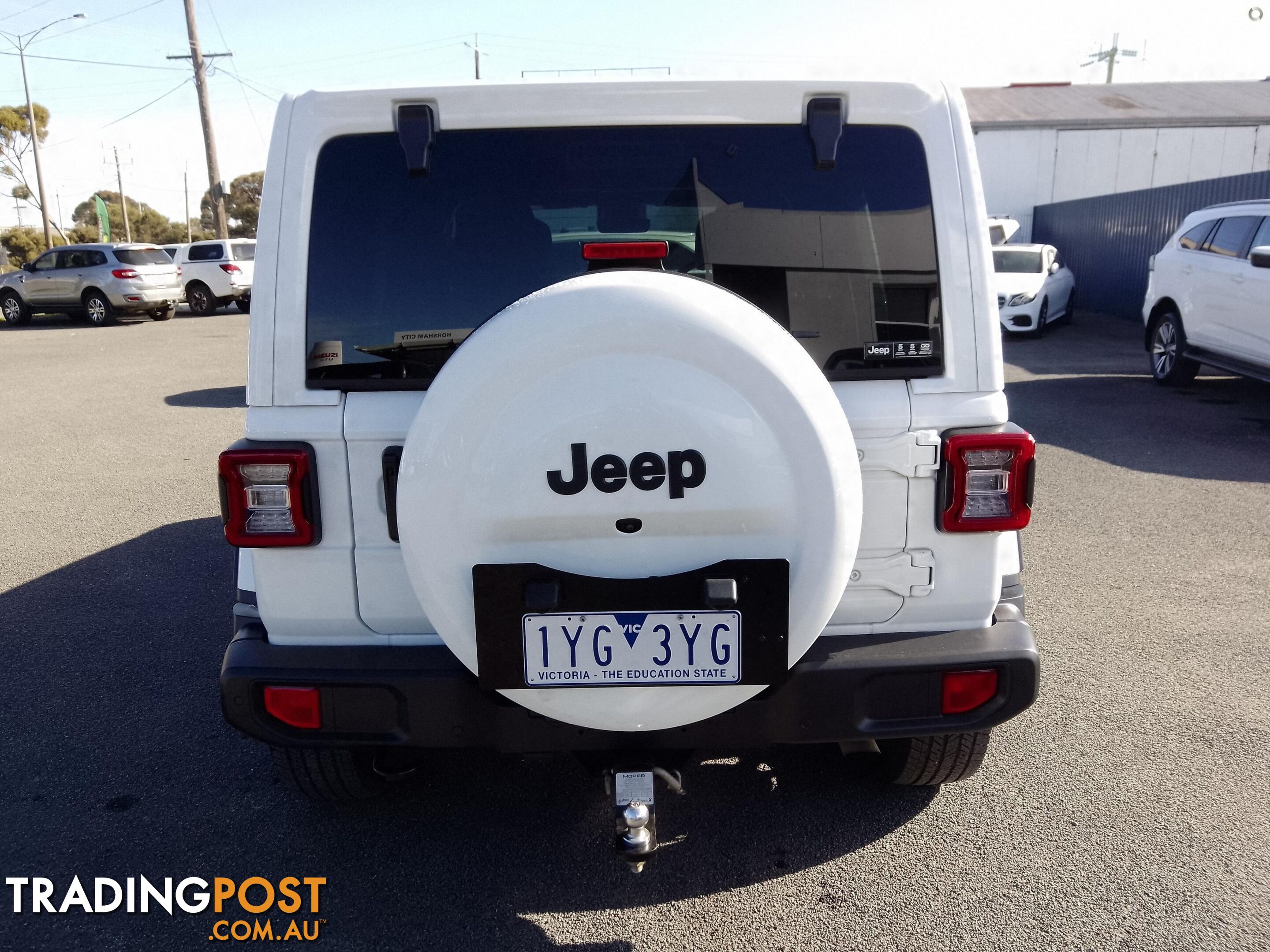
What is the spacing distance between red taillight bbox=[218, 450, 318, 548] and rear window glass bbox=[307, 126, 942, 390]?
0.21 meters

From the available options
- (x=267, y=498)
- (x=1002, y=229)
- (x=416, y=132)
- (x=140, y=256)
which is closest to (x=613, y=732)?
(x=267, y=498)

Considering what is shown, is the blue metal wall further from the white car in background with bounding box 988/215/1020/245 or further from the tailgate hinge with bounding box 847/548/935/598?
the tailgate hinge with bounding box 847/548/935/598

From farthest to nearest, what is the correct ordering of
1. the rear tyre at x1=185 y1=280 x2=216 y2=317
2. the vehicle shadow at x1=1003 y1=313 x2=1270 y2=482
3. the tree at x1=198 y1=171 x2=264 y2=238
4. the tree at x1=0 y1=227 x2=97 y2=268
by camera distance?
the tree at x1=198 y1=171 x2=264 y2=238 → the tree at x1=0 y1=227 x2=97 y2=268 → the rear tyre at x1=185 y1=280 x2=216 y2=317 → the vehicle shadow at x1=1003 y1=313 x2=1270 y2=482

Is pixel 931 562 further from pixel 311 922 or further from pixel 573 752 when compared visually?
pixel 311 922

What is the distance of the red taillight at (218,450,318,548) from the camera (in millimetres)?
2238

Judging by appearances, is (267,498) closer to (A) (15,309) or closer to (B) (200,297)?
(B) (200,297)

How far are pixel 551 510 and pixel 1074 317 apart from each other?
19.4m

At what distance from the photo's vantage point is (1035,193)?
95.1 feet

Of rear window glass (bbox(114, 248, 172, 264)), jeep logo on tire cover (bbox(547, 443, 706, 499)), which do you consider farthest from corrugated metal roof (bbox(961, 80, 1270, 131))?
jeep logo on tire cover (bbox(547, 443, 706, 499))

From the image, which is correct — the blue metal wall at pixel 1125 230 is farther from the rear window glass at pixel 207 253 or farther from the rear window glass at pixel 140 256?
the rear window glass at pixel 140 256

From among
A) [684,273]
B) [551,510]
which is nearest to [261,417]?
[551,510]

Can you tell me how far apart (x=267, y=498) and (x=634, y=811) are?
1.16m

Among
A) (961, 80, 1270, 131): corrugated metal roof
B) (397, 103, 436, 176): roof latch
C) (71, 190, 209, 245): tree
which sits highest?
(961, 80, 1270, 131): corrugated metal roof

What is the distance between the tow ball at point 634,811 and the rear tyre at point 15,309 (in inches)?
999
